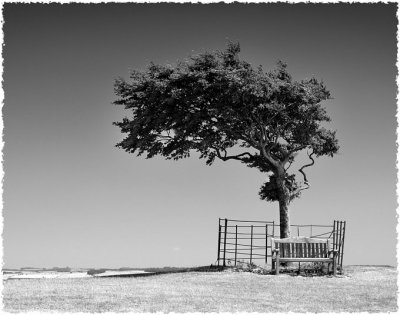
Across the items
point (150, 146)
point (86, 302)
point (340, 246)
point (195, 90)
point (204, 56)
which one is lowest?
point (86, 302)

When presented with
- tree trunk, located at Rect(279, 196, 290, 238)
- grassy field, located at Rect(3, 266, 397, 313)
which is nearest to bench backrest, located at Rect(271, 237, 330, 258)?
grassy field, located at Rect(3, 266, 397, 313)

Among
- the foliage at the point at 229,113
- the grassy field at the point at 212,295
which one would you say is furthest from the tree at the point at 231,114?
the grassy field at the point at 212,295

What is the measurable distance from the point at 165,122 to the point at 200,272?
693 centimetres

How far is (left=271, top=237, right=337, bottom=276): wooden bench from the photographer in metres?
22.2

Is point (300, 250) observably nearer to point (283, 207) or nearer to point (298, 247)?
point (298, 247)

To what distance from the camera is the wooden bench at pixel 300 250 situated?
2216 cm

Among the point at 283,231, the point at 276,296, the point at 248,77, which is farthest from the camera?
the point at 283,231

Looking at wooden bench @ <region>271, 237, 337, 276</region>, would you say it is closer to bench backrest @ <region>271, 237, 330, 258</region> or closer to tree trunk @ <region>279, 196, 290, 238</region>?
bench backrest @ <region>271, 237, 330, 258</region>

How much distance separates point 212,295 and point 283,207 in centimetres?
1132

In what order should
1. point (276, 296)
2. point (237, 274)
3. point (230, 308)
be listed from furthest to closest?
point (237, 274)
point (276, 296)
point (230, 308)

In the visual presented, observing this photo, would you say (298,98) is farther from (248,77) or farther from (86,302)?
(86,302)

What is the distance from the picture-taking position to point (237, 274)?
22.0 meters

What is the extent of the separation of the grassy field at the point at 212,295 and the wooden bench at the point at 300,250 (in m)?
0.99

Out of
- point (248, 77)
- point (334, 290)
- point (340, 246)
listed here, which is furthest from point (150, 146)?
point (334, 290)
